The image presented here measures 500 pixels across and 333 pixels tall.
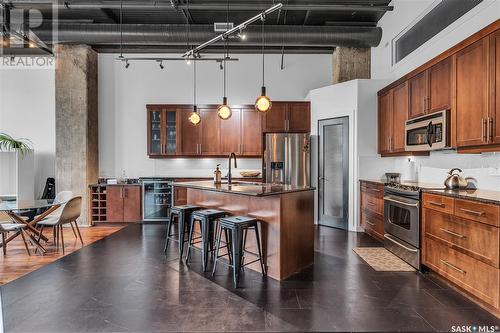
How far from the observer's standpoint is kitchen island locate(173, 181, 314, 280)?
10.5 ft

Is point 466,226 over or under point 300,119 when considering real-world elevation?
under

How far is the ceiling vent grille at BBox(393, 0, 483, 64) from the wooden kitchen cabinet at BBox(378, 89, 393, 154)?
855 millimetres

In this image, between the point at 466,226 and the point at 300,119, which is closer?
the point at 466,226

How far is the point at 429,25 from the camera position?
449cm

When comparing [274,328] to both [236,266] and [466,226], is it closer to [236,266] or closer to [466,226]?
[236,266]

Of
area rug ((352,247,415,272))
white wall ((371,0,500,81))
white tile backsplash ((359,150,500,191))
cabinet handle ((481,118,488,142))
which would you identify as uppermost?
white wall ((371,0,500,81))

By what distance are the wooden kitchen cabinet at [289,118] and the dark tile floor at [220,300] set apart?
3.41 metres

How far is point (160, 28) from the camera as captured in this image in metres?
5.64

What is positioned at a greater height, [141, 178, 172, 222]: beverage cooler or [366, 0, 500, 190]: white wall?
[366, 0, 500, 190]: white wall

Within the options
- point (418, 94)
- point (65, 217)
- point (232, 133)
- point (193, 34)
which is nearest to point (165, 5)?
point (193, 34)

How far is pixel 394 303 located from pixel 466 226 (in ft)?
3.37

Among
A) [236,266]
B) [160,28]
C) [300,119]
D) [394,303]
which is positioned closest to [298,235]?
[236,266]
